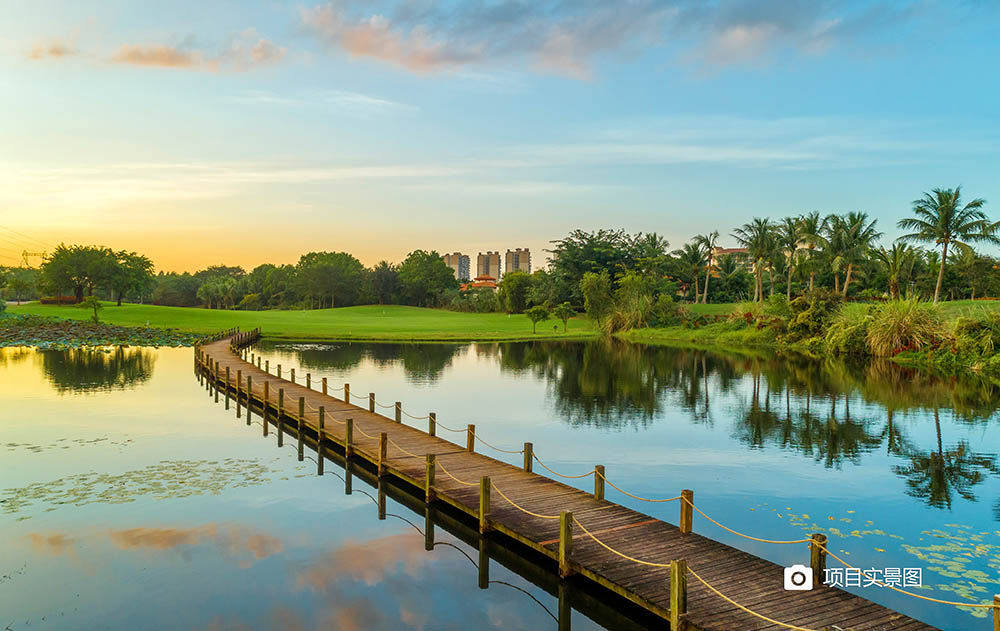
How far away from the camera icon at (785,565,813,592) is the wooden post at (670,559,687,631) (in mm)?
2132

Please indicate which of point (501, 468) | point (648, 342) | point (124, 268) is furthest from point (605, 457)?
point (124, 268)

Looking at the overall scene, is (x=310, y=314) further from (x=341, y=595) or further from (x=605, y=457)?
(x=341, y=595)

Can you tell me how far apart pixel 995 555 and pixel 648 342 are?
5671cm

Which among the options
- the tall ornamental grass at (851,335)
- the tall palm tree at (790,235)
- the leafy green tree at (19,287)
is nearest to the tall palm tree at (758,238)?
the tall palm tree at (790,235)

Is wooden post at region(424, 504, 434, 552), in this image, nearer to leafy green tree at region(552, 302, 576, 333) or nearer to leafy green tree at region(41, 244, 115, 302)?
leafy green tree at region(552, 302, 576, 333)

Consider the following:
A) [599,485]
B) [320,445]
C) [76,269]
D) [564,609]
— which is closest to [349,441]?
[320,445]

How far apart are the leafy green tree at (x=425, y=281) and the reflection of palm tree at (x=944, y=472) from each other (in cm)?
11459

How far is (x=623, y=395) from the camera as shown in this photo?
1391 inches

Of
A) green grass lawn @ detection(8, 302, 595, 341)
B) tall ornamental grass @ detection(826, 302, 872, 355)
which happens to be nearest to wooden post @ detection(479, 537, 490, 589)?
tall ornamental grass @ detection(826, 302, 872, 355)

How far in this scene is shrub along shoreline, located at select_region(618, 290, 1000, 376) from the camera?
4612 centimetres

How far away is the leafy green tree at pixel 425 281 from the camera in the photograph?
457 ft

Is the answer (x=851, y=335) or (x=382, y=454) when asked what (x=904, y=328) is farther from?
(x=382, y=454)

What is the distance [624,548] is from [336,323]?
82.4 m

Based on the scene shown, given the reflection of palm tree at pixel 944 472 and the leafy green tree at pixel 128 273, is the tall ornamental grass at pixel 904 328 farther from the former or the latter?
the leafy green tree at pixel 128 273
